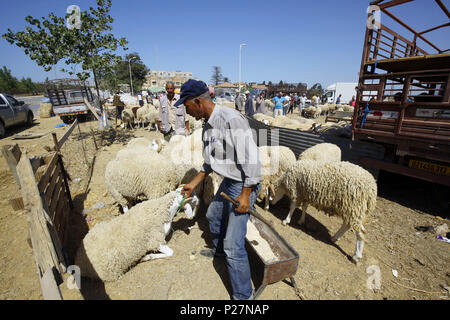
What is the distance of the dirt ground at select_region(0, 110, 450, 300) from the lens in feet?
8.09

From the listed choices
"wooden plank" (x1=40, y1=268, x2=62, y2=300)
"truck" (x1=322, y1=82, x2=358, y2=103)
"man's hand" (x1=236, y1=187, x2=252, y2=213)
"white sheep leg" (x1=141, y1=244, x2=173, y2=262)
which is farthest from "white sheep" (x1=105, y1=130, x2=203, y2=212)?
"truck" (x1=322, y1=82, x2=358, y2=103)

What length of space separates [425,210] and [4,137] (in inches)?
639

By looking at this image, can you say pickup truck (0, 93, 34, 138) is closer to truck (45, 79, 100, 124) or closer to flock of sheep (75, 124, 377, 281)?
truck (45, 79, 100, 124)

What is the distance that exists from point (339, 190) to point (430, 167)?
235 centimetres

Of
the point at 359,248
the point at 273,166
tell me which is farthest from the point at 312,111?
the point at 359,248

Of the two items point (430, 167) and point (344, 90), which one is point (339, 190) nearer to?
point (430, 167)

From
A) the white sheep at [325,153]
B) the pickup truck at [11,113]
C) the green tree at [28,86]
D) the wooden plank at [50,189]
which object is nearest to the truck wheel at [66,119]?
the pickup truck at [11,113]

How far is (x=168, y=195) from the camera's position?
120 inches

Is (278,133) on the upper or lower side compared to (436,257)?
upper

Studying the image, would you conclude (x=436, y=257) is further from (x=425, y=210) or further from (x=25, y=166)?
(x=25, y=166)

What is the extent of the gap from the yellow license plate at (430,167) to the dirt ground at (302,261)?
923 millimetres

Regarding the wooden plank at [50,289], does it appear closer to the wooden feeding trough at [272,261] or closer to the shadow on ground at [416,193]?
the wooden feeding trough at [272,261]
